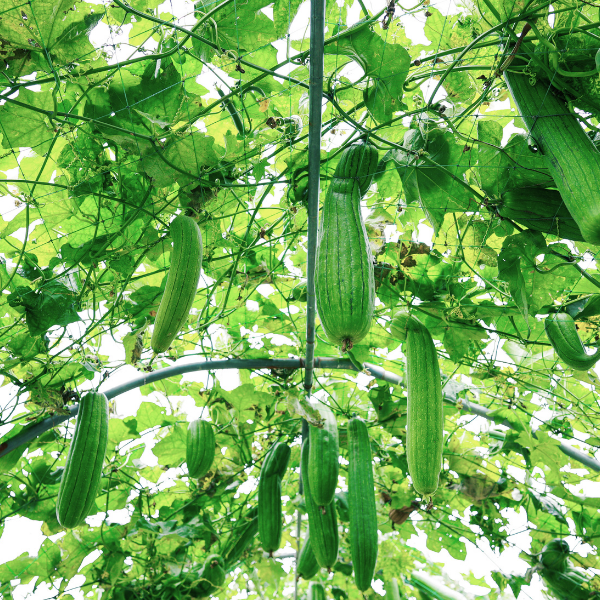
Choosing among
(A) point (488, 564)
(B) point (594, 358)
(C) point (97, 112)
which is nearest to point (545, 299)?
(B) point (594, 358)

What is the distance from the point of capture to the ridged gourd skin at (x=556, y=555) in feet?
9.46

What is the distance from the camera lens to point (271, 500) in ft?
7.73

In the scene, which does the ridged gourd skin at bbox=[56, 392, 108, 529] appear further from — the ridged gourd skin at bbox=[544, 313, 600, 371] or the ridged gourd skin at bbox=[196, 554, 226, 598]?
the ridged gourd skin at bbox=[544, 313, 600, 371]

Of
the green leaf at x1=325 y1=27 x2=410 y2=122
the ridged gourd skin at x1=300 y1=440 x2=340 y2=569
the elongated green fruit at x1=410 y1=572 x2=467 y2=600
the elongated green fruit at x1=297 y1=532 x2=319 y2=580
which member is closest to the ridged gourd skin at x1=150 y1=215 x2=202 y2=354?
the green leaf at x1=325 y1=27 x2=410 y2=122

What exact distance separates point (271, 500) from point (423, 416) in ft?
3.47

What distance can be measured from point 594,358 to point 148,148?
1681mm

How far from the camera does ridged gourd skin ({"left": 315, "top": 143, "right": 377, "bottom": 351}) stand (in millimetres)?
1361

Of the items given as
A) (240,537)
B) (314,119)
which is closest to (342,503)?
(240,537)

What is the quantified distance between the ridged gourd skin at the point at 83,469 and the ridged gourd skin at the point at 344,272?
3.49ft

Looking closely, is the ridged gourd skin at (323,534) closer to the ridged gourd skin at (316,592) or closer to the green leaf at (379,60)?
the green leaf at (379,60)

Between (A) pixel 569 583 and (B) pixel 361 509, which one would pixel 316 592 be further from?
(B) pixel 361 509

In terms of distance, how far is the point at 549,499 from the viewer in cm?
296

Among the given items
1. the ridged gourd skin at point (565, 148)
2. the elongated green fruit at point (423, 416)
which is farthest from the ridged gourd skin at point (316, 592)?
the ridged gourd skin at point (565, 148)

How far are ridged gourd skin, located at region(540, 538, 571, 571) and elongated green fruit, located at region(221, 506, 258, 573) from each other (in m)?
1.79
